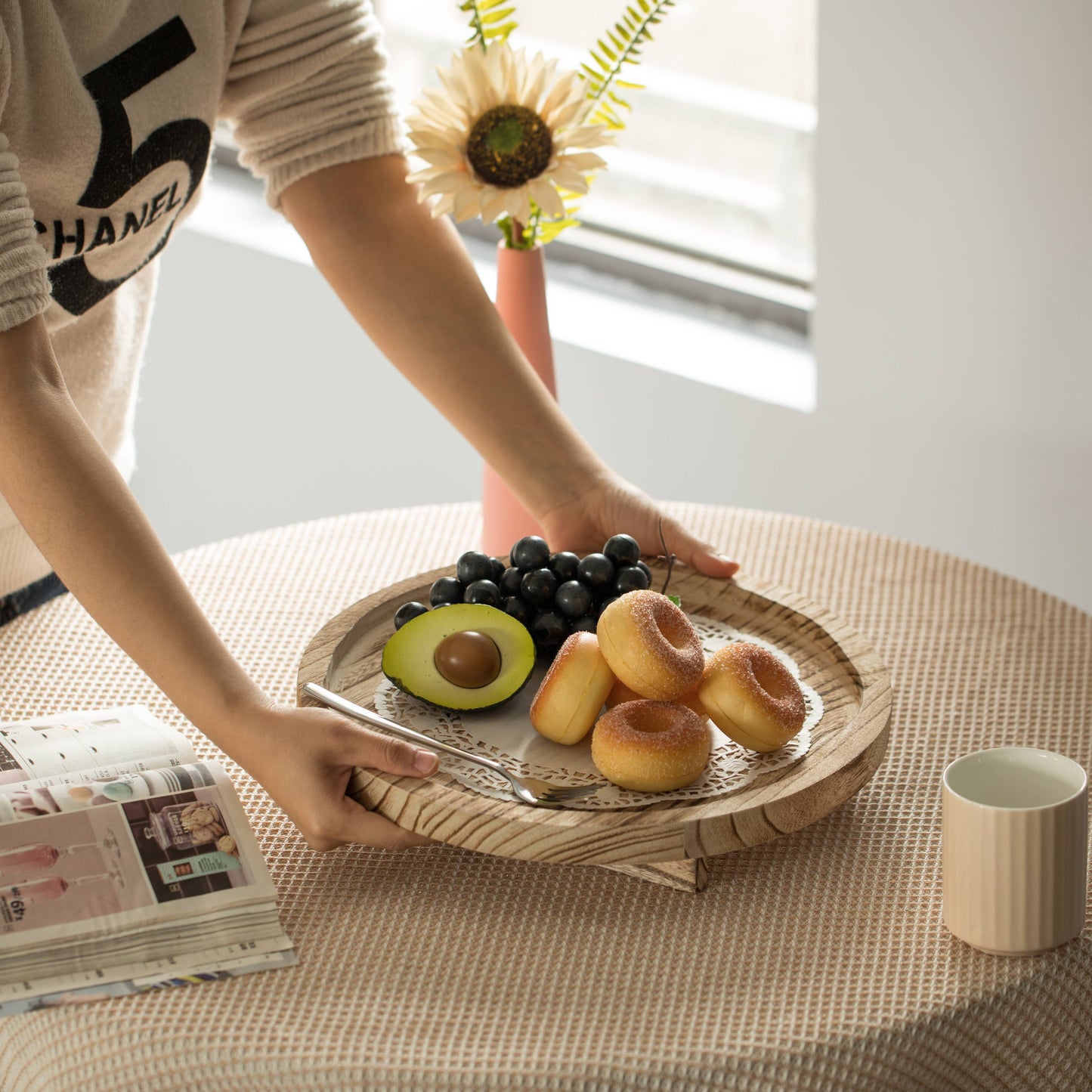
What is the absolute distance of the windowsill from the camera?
7.97ft

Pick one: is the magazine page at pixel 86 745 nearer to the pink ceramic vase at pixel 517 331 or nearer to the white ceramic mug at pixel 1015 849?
the pink ceramic vase at pixel 517 331

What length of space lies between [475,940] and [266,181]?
0.81m

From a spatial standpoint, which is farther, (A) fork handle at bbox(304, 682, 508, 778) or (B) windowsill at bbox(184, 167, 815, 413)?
(B) windowsill at bbox(184, 167, 815, 413)

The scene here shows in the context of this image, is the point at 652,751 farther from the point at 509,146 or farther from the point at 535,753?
the point at 509,146

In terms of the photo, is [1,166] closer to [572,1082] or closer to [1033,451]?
[572,1082]

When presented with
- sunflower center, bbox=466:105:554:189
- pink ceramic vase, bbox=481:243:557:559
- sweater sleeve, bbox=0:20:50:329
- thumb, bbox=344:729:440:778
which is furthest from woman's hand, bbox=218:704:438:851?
sunflower center, bbox=466:105:554:189

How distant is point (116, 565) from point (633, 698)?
1.25 ft

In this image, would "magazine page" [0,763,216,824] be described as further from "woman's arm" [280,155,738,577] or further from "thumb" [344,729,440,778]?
"woman's arm" [280,155,738,577]

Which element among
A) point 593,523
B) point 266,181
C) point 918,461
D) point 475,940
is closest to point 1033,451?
point 918,461

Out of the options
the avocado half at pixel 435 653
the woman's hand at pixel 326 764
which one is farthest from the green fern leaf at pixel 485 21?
the woman's hand at pixel 326 764

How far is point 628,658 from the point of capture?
928mm

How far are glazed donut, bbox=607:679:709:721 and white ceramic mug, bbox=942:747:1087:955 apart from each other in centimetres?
18

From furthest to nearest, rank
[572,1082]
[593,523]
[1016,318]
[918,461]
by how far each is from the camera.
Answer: [918,461] → [1016,318] → [593,523] → [572,1082]

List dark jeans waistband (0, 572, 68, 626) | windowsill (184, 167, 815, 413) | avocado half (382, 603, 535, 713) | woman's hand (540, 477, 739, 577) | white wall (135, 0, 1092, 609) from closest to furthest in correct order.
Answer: avocado half (382, 603, 535, 713) < woman's hand (540, 477, 739, 577) < dark jeans waistband (0, 572, 68, 626) < white wall (135, 0, 1092, 609) < windowsill (184, 167, 815, 413)
